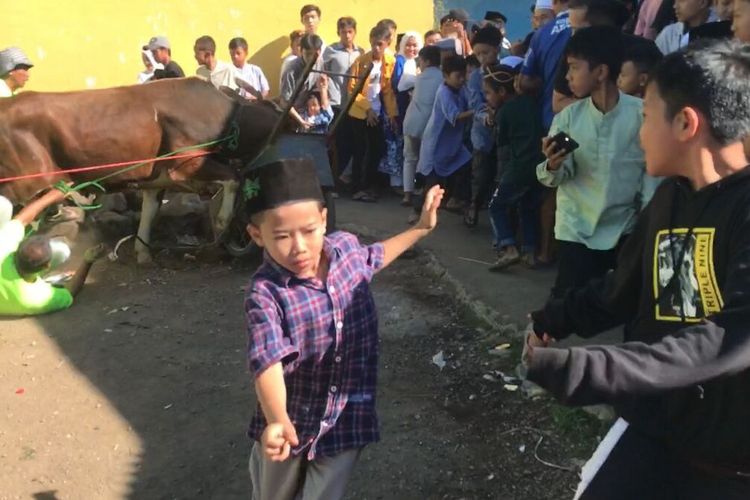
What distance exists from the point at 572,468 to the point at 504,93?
11.6 ft

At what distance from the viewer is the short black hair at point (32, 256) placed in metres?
5.24

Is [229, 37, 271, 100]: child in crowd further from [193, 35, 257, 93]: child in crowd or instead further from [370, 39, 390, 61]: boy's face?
[370, 39, 390, 61]: boy's face

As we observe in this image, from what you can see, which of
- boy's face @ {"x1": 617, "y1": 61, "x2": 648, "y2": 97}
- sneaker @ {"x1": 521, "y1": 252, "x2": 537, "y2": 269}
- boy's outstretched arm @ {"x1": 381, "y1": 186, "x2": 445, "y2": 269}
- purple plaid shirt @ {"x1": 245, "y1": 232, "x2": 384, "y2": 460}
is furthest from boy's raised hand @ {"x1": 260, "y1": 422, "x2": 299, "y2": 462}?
sneaker @ {"x1": 521, "y1": 252, "x2": 537, "y2": 269}

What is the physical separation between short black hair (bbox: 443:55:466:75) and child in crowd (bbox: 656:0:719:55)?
2481 millimetres

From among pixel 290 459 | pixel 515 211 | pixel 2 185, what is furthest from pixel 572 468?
pixel 2 185

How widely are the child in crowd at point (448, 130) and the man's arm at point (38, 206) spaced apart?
10.8 ft

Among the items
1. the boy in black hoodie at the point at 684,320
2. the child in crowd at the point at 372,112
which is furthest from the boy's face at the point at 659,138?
the child in crowd at the point at 372,112

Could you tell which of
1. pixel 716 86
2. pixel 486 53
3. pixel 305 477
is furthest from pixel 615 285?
pixel 486 53

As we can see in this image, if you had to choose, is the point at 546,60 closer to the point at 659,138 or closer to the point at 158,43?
the point at 659,138

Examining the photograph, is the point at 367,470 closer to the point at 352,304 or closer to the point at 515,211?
the point at 352,304

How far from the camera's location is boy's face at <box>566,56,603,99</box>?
3.72 metres

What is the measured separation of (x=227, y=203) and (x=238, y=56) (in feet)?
12.2

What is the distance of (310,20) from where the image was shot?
9.74 meters

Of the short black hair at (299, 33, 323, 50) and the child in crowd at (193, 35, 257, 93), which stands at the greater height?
the short black hair at (299, 33, 323, 50)
